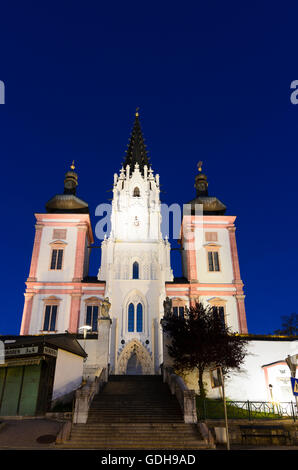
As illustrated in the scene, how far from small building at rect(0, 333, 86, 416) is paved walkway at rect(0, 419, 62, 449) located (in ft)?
6.48

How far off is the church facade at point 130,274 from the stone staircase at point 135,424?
13.3m

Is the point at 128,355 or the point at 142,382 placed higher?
the point at 128,355

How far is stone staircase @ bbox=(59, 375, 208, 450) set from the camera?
1148 cm

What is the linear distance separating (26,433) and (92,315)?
2101cm

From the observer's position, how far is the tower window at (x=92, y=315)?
32.4 m

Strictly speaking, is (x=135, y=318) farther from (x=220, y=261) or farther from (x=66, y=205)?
(x=66, y=205)

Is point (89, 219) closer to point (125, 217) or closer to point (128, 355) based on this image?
point (125, 217)

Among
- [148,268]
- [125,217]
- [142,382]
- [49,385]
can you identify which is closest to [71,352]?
[49,385]

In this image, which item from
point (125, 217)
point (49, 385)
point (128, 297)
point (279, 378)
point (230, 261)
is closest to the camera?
point (49, 385)

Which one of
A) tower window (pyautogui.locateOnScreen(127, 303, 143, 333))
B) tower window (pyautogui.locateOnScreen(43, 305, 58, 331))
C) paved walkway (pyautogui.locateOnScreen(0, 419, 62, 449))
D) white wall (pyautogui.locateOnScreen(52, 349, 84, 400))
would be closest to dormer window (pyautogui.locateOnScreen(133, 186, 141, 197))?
tower window (pyautogui.locateOnScreen(127, 303, 143, 333))

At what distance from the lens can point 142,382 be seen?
1866 cm

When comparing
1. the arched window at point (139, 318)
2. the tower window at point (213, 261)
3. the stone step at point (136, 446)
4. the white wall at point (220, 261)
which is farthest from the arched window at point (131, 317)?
the stone step at point (136, 446)

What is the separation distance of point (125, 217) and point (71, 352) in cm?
2273

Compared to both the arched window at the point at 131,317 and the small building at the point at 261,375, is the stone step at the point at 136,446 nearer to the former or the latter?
the small building at the point at 261,375
